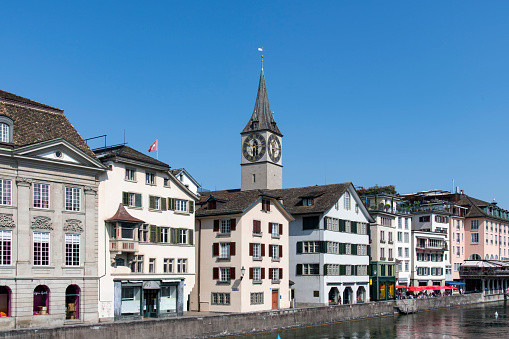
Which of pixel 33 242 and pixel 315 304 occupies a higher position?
pixel 33 242

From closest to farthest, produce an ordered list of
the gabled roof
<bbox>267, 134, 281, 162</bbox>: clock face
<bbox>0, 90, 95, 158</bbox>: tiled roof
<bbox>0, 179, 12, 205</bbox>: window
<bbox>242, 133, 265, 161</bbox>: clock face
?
<bbox>0, 179, 12, 205</bbox>: window < <bbox>0, 90, 95, 158</bbox>: tiled roof < the gabled roof < <bbox>242, 133, 265, 161</bbox>: clock face < <bbox>267, 134, 281, 162</bbox>: clock face

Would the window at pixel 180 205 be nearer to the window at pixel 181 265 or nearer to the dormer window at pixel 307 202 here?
the window at pixel 181 265

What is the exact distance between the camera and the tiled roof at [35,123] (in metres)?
48.7

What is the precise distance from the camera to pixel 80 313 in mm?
49875

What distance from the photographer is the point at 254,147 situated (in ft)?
374

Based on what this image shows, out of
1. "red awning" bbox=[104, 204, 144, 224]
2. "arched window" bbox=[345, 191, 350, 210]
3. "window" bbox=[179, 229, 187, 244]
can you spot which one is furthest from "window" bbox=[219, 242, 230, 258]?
"arched window" bbox=[345, 191, 350, 210]

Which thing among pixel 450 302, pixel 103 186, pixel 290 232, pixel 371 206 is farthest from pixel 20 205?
pixel 450 302

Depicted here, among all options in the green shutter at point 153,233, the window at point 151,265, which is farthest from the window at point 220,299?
the green shutter at point 153,233

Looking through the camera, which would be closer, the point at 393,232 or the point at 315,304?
the point at 315,304

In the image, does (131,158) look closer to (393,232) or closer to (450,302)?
(393,232)

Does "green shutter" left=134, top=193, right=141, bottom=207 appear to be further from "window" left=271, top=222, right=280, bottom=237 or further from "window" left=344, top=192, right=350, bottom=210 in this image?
"window" left=344, top=192, right=350, bottom=210

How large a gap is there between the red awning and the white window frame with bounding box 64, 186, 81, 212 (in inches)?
123

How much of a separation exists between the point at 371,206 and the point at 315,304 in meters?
24.4

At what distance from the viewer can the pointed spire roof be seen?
114 m
